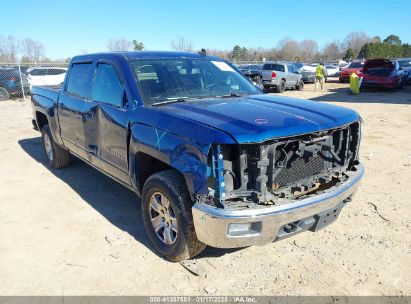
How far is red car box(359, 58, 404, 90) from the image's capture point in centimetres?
1833

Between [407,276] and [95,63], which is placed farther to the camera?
[95,63]

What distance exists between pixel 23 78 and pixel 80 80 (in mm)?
15803

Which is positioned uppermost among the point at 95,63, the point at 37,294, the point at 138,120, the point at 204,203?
the point at 95,63

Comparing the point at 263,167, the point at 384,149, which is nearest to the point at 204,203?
the point at 263,167

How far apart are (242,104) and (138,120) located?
1.02 meters

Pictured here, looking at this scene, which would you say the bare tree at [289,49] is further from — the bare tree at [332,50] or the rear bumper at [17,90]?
the rear bumper at [17,90]

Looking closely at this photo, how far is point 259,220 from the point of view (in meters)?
2.70

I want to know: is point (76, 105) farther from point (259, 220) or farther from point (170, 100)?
point (259, 220)

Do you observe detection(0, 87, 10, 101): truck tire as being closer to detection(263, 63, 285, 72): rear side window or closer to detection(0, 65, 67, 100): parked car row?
detection(0, 65, 67, 100): parked car row

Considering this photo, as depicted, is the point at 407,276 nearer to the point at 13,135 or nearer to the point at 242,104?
the point at 242,104

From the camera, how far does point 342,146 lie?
3498mm

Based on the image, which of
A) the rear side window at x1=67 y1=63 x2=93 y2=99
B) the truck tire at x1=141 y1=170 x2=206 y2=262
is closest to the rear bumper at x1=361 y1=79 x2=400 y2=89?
the rear side window at x1=67 y1=63 x2=93 y2=99

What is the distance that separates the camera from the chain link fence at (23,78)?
57.3ft

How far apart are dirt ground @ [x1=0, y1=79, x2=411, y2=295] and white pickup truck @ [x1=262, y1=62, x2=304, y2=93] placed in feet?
46.6
